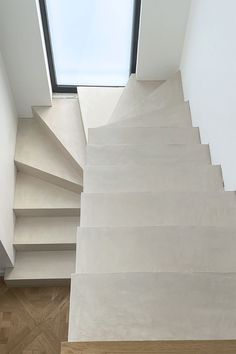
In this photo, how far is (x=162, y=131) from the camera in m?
2.74

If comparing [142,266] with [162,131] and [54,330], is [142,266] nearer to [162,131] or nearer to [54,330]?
[162,131]

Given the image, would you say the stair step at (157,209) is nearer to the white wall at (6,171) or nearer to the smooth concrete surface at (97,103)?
the white wall at (6,171)

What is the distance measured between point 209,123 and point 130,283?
4.30 ft

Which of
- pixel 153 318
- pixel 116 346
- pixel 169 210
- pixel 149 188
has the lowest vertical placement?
pixel 116 346

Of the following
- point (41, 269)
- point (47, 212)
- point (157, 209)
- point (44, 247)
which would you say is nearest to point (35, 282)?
point (41, 269)

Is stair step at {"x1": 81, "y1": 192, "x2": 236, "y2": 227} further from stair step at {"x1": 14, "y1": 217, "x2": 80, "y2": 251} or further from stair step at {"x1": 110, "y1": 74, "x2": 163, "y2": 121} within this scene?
stair step at {"x1": 110, "y1": 74, "x2": 163, "y2": 121}

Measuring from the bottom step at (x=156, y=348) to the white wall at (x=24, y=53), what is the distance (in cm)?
243

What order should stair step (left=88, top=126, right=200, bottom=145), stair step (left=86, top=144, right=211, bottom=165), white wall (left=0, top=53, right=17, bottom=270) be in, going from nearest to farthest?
stair step (left=86, top=144, right=211, bottom=165)
stair step (left=88, top=126, right=200, bottom=145)
white wall (left=0, top=53, right=17, bottom=270)

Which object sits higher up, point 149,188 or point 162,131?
point 162,131

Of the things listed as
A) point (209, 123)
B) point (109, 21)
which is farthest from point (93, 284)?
point (109, 21)

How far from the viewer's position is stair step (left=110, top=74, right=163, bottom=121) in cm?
342

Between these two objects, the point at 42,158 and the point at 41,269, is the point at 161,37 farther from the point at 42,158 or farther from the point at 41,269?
the point at 41,269

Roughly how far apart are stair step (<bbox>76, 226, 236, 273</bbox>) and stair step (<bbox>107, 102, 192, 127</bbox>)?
1.29 meters

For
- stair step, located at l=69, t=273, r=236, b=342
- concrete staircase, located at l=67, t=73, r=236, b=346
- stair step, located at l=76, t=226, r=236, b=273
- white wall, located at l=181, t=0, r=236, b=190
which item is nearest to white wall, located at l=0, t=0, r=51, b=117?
concrete staircase, located at l=67, t=73, r=236, b=346
